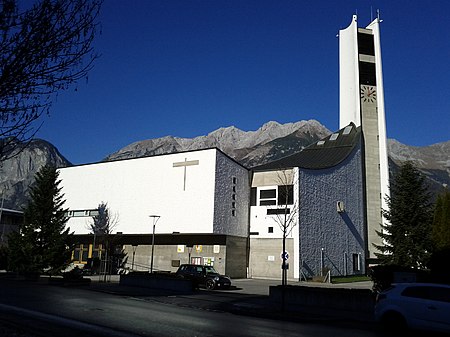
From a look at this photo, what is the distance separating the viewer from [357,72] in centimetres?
6312

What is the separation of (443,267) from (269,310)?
11944 mm

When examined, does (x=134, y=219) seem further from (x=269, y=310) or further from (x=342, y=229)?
(x=269, y=310)

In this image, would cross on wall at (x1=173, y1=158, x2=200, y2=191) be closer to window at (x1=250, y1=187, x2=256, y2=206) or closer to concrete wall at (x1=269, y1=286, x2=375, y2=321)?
window at (x1=250, y1=187, x2=256, y2=206)

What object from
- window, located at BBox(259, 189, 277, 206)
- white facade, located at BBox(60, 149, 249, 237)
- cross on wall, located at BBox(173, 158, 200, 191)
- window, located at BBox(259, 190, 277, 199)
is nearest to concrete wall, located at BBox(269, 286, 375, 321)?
white facade, located at BBox(60, 149, 249, 237)

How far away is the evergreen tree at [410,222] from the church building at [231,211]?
6.72m

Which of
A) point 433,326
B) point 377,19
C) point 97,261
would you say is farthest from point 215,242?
point 377,19

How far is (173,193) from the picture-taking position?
44500 millimetres

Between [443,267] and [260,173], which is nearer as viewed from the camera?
[443,267]

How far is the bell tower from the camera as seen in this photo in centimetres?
5741

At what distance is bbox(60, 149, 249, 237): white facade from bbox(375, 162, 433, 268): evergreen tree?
581 inches

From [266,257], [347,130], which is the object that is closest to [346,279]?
[266,257]

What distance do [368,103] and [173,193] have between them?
3293 centimetres

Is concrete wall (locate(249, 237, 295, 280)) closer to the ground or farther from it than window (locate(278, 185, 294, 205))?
closer to the ground

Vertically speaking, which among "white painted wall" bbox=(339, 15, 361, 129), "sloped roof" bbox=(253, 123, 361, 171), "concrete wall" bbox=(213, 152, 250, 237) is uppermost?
"white painted wall" bbox=(339, 15, 361, 129)
